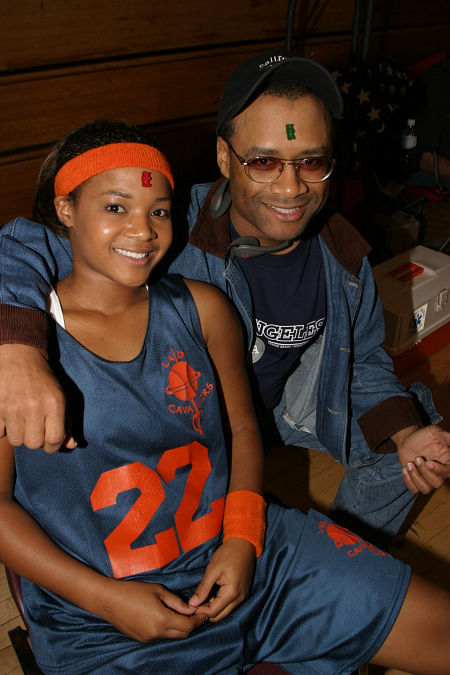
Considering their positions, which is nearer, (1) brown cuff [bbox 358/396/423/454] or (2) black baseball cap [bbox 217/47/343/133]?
(2) black baseball cap [bbox 217/47/343/133]

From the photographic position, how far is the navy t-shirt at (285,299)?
1.80m

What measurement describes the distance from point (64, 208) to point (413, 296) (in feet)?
6.64

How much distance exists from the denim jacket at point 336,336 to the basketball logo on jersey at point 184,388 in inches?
15.7

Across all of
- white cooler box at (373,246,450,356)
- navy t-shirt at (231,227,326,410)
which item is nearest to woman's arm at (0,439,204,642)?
navy t-shirt at (231,227,326,410)

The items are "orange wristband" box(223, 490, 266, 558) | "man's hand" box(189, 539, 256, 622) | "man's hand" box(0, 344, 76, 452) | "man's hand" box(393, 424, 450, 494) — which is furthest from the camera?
"man's hand" box(393, 424, 450, 494)

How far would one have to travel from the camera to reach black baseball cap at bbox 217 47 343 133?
1.49 metres

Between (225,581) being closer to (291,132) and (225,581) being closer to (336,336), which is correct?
(336,336)

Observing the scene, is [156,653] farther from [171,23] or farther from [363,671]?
[171,23]

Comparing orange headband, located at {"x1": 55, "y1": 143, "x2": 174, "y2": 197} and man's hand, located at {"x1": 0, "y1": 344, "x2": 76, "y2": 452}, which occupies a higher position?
orange headband, located at {"x1": 55, "y1": 143, "x2": 174, "y2": 197}

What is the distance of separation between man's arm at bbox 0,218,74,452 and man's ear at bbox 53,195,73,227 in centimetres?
13

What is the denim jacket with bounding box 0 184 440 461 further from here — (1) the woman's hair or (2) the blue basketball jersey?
(2) the blue basketball jersey

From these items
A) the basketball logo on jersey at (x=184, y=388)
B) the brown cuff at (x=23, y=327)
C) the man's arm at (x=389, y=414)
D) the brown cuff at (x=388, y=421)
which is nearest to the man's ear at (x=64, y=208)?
the brown cuff at (x=23, y=327)

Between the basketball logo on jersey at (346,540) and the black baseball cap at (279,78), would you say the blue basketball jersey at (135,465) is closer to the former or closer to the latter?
the basketball logo on jersey at (346,540)

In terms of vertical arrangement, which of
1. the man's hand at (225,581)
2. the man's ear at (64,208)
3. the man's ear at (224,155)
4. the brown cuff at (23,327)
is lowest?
the man's hand at (225,581)
